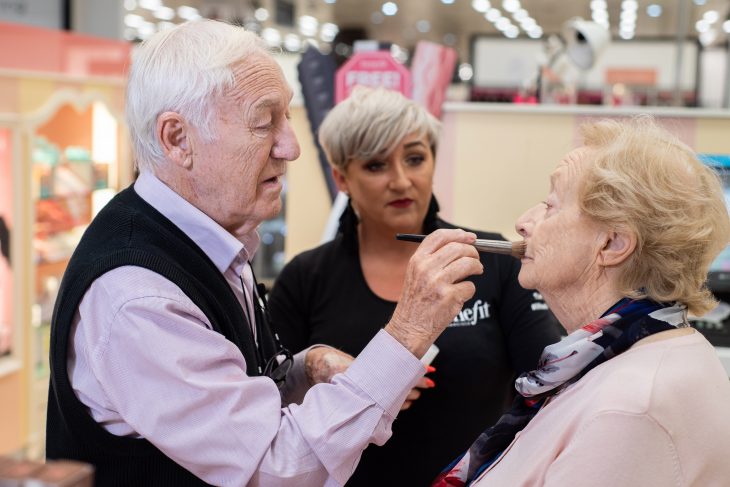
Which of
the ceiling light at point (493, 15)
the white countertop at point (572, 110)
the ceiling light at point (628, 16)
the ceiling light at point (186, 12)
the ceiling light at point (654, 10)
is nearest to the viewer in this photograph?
the white countertop at point (572, 110)

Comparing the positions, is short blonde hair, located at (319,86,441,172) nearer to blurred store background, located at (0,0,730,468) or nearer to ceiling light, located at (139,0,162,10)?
blurred store background, located at (0,0,730,468)

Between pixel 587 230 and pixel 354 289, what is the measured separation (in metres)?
0.76

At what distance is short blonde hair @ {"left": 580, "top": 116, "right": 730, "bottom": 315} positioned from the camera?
1333mm

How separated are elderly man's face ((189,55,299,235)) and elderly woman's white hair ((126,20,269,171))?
0.02 m

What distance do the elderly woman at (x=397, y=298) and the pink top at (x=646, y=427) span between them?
588 millimetres

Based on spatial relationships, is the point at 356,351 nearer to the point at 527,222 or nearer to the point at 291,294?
the point at 291,294

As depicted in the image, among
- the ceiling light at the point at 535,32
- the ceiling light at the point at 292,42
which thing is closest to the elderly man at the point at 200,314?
the ceiling light at the point at 535,32

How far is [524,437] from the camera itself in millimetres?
1396

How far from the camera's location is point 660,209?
133 centimetres

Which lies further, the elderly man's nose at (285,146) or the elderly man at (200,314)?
the elderly man's nose at (285,146)

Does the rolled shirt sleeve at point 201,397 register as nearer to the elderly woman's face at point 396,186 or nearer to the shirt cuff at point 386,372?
the shirt cuff at point 386,372

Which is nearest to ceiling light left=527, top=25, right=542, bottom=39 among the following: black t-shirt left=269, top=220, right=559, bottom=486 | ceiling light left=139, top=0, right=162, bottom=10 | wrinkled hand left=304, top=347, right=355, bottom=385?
ceiling light left=139, top=0, right=162, bottom=10

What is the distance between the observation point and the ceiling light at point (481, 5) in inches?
746

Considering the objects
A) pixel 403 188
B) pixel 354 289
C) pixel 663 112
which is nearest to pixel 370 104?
pixel 403 188
